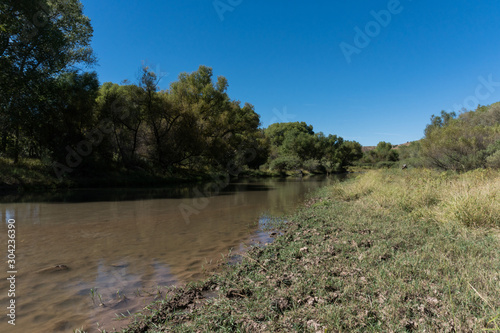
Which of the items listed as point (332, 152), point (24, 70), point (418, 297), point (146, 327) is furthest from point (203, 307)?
point (332, 152)

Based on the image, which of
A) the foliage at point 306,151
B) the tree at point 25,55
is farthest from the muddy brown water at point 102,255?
the foliage at point 306,151

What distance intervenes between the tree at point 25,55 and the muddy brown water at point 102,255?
9.29 metres

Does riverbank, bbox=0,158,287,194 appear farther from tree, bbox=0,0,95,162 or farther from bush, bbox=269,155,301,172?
bush, bbox=269,155,301,172

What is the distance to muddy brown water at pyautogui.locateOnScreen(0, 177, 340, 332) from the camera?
3.43 metres

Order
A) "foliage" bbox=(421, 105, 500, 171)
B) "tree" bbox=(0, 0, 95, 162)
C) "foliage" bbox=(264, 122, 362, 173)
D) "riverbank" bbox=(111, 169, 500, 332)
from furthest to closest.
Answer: "foliage" bbox=(264, 122, 362, 173) < "foliage" bbox=(421, 105, 500, 171) < "tree" bbox=(0, 0, 95, 162) < "riverbank" bbox=(111, 169, 500, 332)

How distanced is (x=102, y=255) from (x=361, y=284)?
5.22 meters

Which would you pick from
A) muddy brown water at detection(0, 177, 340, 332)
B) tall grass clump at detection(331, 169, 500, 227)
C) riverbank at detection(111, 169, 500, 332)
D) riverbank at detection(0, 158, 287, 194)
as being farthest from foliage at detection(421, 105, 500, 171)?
riverbank at detection(0, 158, 287, 194)

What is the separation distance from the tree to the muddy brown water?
30.5 feet

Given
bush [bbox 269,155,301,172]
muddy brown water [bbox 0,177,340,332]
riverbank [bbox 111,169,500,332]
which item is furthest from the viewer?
bush [bbox 269,155,301,172]

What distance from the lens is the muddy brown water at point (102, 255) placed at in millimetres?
3434

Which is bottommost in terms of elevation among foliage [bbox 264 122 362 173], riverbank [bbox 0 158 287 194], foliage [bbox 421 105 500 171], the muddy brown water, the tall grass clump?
the muddy brown water

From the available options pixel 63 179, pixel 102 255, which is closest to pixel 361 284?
pixel 102 255

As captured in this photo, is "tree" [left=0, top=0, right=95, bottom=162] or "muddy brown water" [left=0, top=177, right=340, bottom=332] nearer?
"muddy brown water" [left=0, top=177, right=340, bottom=332]

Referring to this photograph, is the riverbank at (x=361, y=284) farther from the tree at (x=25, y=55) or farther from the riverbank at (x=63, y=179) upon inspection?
the tree at (x=25, y=55)
